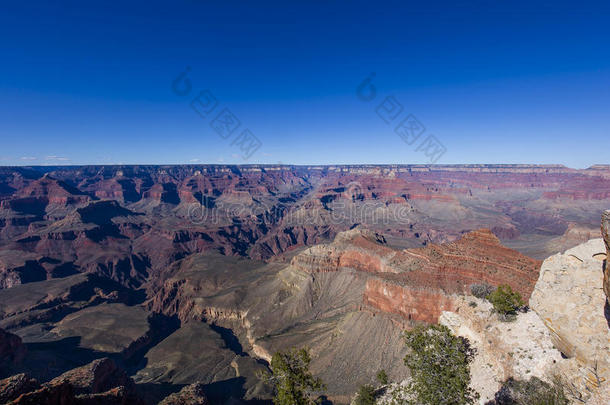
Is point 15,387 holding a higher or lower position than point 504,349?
lower

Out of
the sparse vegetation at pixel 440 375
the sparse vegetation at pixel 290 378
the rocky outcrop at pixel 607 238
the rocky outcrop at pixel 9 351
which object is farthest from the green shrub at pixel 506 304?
the rocky outcrop at pixel 9 351

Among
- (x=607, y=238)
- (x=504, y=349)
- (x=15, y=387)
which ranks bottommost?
(x=15, y=387)

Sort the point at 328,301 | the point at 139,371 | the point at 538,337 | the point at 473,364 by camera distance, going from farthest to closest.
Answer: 1. the point at 328,301
2. the point at 139,371
3. the point at 473,364
4. the point at 538,337

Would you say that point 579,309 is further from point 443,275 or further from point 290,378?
point 443,275

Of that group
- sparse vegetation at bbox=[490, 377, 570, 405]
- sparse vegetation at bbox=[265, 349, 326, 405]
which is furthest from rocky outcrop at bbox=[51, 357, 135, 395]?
sparse vegetation at bbox=[490, 377, 570, 405]

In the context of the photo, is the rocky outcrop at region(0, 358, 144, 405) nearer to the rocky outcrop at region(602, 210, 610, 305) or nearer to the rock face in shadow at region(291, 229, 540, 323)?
the rocky outcrop at region(602, 210, 610, 305)

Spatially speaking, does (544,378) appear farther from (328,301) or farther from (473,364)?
(328,301)

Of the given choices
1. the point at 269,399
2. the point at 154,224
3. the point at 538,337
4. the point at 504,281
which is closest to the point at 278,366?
the point at 538,337

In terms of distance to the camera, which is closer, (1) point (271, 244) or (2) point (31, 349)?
(2) point (31, 349)

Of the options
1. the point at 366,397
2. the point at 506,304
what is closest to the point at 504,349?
the point at 506,304
